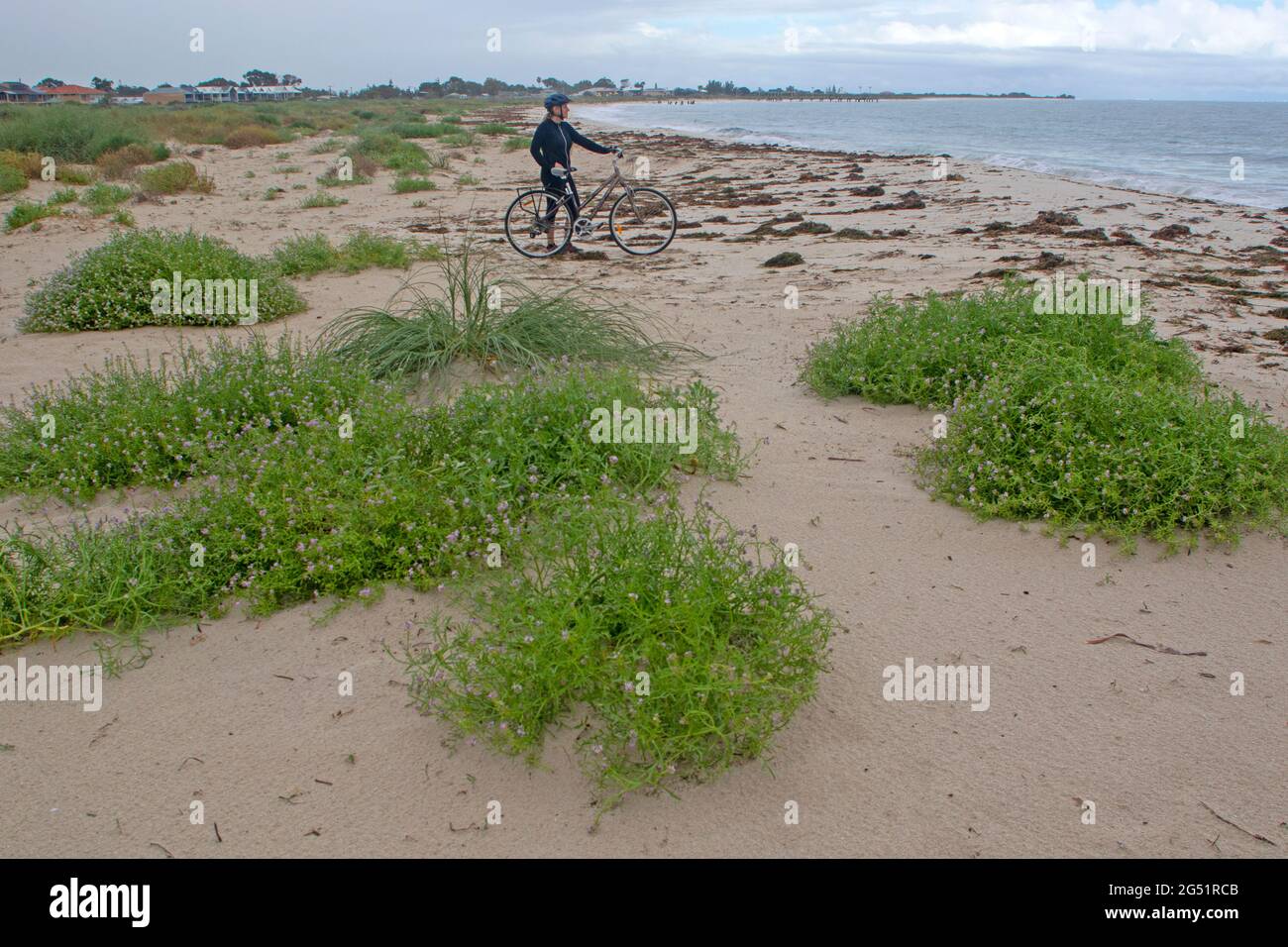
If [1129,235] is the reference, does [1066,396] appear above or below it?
below

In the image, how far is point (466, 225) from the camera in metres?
13.5

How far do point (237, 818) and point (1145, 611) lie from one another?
322cm

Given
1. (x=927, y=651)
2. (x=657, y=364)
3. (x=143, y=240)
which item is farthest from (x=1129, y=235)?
(x=143, y=240)

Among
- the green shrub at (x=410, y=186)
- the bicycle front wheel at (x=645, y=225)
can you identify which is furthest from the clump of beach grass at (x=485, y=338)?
the green shrub at (x=410, y=186)

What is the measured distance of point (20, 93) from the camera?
74375mm

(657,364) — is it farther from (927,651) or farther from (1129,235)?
(1129,235)

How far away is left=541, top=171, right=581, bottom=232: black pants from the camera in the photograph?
34.4ft

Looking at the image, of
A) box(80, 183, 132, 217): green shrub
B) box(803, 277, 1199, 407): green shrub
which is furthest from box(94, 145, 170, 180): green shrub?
box(803, 277, 1199, 407): green shrub

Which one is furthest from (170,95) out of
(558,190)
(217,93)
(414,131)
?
(558,190)

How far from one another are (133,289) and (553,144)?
4807 millimetres

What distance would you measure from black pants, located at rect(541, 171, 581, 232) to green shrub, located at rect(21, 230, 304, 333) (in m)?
3.69

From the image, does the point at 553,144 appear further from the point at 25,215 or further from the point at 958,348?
the point at 25,215

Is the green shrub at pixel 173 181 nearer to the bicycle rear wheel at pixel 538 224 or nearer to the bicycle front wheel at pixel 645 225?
the bicycle front wheel at pixel 645 225

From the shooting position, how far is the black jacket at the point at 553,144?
10.3 m
